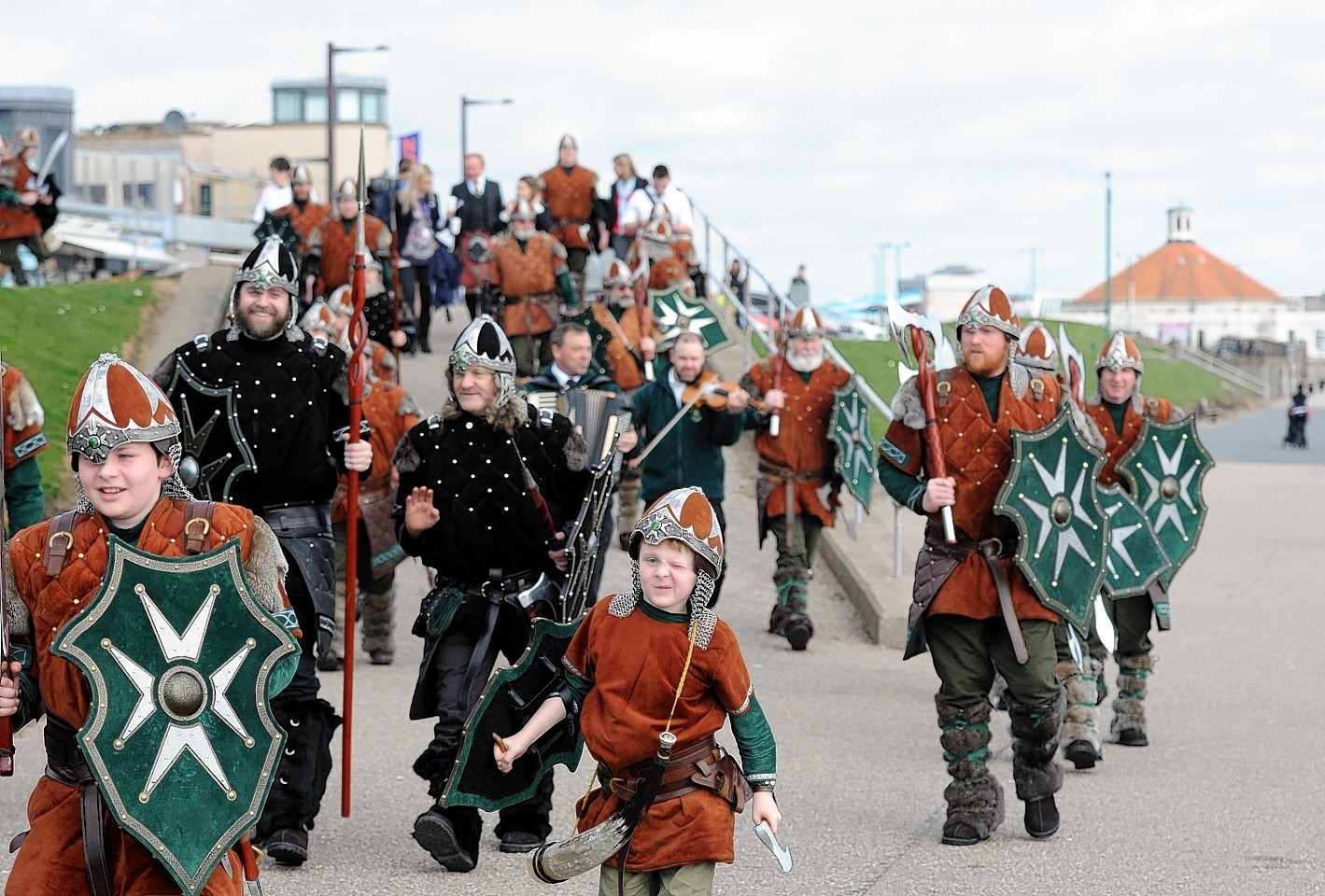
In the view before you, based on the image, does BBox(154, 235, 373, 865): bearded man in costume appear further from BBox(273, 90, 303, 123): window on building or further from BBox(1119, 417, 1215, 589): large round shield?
BBox(273, 90, 303, 123): window on building

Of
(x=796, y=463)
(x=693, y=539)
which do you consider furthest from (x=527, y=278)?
(x=693, y=539)

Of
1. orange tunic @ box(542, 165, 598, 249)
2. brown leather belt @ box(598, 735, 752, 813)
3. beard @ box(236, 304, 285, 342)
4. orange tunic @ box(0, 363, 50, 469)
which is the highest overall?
orange tunic @ box(542, 165, 598, 249)

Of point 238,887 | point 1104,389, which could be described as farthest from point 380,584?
point 238,887

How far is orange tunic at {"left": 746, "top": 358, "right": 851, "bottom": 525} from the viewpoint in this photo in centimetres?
1199

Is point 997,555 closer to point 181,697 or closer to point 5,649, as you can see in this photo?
point 181,697

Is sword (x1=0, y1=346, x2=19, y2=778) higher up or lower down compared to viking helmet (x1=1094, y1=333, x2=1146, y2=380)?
lower down

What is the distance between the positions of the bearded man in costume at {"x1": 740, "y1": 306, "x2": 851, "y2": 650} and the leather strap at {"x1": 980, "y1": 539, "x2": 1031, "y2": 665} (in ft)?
14.6

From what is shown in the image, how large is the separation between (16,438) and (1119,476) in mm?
4858

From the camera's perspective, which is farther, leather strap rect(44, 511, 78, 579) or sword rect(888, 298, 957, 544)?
sword rect(888, 298, 957, 544)

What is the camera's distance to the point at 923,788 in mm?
8078

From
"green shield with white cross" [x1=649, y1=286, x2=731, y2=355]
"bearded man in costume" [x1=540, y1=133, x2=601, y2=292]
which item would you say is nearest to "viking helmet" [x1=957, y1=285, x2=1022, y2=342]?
"green shield with white cross" [x1=649, y1=286, x2=731, y2=355]

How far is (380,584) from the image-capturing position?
1066 cm

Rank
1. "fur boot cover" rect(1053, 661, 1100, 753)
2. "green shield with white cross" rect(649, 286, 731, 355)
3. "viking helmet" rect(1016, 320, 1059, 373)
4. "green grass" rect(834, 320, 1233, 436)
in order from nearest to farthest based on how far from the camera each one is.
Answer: "viking helmet" rect(1016, 320, 1059, 373)
"fur boot cover" rect(1053, 661, 1100, 753)
"green shield with white cross" rect(649, 286, 731, 355)
"green grass" rect(834, 320, 1233, 436)

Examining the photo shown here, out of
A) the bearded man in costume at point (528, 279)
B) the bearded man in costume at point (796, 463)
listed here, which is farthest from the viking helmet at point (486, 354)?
the bearded man in costume at point (528, 279)
